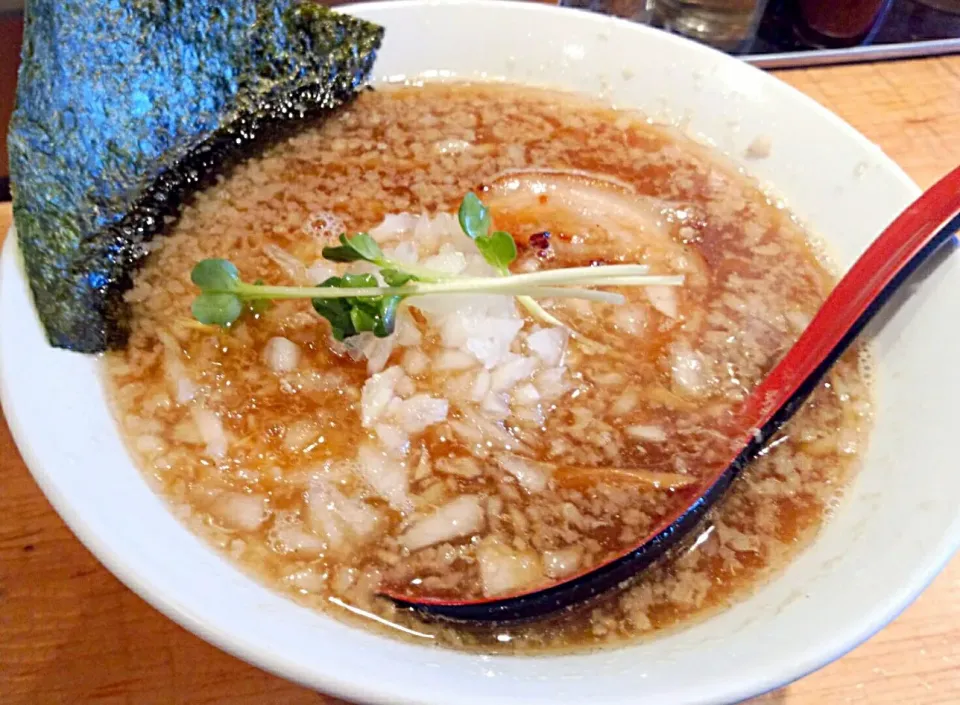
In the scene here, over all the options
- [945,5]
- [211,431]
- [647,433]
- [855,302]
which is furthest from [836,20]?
[211,431]

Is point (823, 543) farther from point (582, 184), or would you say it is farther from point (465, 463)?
point (582, 184)

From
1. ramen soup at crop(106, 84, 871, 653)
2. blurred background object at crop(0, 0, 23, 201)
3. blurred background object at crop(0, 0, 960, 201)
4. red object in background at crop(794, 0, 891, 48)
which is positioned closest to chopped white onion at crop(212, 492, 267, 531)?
ramen soup at crop(106, 84, 871, 653)

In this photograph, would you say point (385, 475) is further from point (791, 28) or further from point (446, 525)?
point (791, 28)

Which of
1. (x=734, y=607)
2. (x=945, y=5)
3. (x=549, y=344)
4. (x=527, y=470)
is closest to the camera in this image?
(x=734, y=607)

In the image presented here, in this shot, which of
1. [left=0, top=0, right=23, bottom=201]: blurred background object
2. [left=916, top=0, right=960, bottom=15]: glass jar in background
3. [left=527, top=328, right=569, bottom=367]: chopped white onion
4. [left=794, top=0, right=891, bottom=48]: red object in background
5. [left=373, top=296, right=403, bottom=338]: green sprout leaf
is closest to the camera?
[left=373, top=296, right=403, bottom=338]: green sprout leaf

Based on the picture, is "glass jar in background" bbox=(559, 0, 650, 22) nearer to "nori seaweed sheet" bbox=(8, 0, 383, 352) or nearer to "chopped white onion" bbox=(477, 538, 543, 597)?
"nori seaweed sheet" bbox=(8, 0, 383, 352)

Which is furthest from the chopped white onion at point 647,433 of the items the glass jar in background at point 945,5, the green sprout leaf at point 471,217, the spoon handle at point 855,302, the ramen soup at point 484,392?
the glass jar in background at point 945,5
